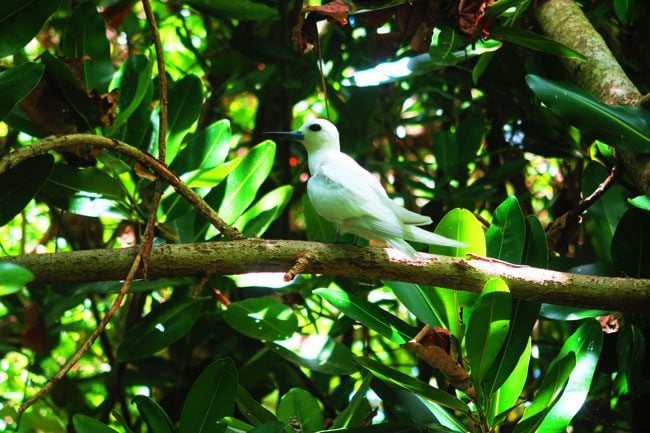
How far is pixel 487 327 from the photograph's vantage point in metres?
2.03

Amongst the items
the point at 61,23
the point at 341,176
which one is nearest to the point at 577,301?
the point at 341,176

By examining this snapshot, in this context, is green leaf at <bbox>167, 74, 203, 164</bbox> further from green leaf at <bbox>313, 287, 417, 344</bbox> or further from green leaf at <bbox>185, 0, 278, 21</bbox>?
green leaf at <bbox>313, 287, 417, 344</bbox>

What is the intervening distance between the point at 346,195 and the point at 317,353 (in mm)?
561

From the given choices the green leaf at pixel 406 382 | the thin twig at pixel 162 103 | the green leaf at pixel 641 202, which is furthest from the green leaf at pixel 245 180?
the green leaf at pixel 641 202

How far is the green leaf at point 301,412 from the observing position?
2303mm

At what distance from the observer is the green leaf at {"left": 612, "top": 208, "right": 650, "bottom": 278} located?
7.83 ft

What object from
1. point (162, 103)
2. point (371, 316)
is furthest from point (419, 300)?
point (162, 103)

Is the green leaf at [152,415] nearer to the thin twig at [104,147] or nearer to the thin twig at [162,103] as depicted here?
the thin twig at [104,147]

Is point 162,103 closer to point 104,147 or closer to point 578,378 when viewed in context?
point 104,147

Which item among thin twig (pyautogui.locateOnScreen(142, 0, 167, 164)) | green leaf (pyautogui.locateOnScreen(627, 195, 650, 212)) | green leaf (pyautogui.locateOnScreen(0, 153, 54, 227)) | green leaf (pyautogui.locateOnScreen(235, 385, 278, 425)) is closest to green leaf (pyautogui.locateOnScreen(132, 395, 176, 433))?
green leaf (pyautogui.locateOnScreen(235, 385, 278, 425))

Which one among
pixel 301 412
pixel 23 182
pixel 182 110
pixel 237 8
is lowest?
pixel 301 412

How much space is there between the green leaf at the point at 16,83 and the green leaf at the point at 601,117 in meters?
1.47

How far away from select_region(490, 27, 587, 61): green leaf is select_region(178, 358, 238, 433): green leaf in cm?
142

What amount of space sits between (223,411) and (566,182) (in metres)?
1.92
